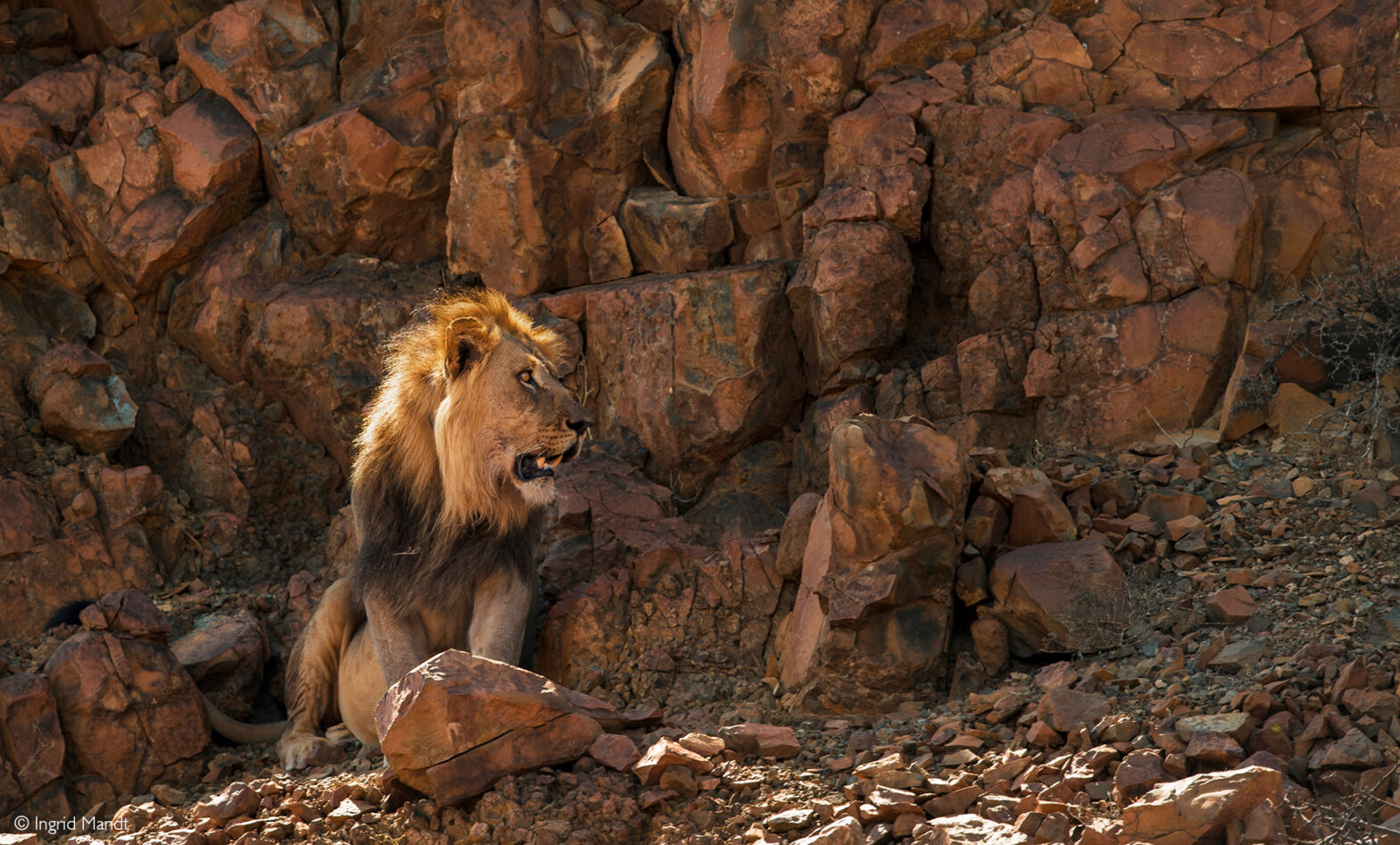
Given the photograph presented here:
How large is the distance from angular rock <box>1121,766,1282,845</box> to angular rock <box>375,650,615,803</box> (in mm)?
2028

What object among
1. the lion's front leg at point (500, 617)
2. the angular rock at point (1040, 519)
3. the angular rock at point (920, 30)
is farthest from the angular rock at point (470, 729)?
the angular rock at point (920, 30)

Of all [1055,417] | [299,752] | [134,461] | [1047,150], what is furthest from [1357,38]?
[134,461]

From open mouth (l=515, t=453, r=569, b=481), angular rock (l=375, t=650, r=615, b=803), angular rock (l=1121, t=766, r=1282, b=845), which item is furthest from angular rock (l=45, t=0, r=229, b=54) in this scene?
angular rock (l=1121, t=766, r=1282, b=845)

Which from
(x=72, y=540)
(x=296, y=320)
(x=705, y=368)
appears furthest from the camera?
(x=296, y=320)

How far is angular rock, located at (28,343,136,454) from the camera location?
8.12 metres

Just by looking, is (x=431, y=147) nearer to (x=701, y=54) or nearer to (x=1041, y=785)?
(x=701, y=54)

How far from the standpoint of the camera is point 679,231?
26.4ft

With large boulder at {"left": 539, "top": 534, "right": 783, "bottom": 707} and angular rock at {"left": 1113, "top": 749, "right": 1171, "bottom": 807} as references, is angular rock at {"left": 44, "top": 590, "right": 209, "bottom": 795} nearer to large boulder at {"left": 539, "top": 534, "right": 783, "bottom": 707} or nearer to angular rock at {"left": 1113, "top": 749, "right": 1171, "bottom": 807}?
large boulder at {"left": 539, "top": 534, "right": 783, "bottom": 707}

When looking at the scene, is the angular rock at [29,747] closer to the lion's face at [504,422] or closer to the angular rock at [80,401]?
the lion's face at [504,422]

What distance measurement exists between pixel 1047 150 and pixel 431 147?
440 cm

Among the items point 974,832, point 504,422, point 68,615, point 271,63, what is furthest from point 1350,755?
point 271,63

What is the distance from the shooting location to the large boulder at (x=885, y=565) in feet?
17.1

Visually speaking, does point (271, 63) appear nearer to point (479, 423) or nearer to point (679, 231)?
point (679, 231)

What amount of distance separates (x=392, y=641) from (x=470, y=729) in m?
1.69
